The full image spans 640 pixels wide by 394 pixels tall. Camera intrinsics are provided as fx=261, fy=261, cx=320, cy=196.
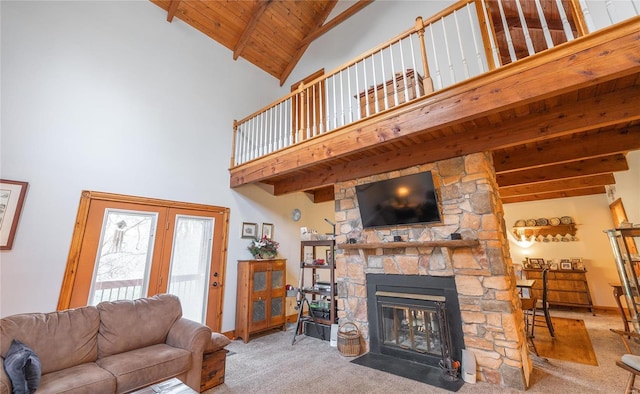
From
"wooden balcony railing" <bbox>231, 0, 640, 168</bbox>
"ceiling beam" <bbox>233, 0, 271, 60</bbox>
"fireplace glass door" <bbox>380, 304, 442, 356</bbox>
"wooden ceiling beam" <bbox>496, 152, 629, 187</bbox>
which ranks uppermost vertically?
"ceiling beam" <bbox>233, 0, 271, 60</bbox>

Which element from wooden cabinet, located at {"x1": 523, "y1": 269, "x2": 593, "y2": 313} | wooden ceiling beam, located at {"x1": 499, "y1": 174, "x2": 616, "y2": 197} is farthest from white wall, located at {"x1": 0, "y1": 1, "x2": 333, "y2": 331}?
wooden cabinet, located at {"x1": 523, "y1": 269, "x2": 593, "y2": 313}

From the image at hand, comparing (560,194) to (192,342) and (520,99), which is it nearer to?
(520,99)

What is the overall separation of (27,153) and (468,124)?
5.20 meters

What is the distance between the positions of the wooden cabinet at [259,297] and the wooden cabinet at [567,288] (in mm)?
5815

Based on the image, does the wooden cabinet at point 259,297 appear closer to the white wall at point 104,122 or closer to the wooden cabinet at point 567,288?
the white wall at point 104,122

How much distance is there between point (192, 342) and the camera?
264cm

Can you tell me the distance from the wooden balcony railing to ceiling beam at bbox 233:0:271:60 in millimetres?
1785

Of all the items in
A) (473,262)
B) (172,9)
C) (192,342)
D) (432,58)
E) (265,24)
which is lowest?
(192,342)

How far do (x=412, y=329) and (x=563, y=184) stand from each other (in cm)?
449

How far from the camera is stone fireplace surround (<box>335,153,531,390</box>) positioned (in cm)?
275

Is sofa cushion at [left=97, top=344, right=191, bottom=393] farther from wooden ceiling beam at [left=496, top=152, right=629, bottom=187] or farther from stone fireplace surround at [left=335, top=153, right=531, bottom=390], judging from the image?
wooden ceiling beam at [left=496, top=152, right=629, bottom=187]

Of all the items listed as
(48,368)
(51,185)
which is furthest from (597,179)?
(51,185)

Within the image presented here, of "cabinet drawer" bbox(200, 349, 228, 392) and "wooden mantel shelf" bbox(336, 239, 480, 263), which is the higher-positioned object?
"wooden mantel shelf" bbox(336, 239, 480, 263)

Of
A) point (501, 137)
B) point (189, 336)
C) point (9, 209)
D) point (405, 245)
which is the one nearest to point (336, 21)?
point (501, 137)
